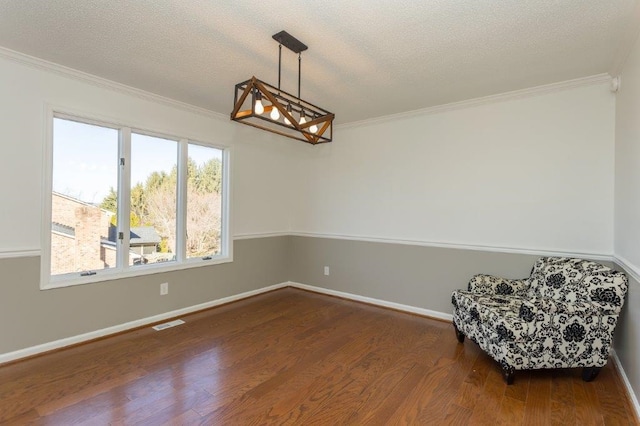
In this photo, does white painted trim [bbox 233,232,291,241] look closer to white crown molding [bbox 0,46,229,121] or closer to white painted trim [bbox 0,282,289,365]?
white painted trim [bbox 0,282,289,365]

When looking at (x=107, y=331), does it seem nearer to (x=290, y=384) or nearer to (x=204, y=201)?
(x=204, y=201)

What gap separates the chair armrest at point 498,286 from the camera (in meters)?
3.09

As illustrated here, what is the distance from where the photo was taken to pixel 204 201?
13.8ft

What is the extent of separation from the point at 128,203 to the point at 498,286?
385 centimetres

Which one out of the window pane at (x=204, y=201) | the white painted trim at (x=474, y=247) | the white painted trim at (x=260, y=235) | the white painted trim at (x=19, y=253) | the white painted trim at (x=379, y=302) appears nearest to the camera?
the white painted trim at (x=19, y=253)

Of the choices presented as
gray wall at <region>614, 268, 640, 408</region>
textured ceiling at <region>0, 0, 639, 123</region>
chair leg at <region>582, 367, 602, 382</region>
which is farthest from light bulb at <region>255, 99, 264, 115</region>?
chair leg at <region>582, 367, 602, 382</region>

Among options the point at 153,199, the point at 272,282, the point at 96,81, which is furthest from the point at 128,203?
the point at 272,282

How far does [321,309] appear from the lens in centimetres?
417

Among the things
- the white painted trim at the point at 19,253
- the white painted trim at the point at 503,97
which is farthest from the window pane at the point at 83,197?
the white painted trim at the point at 503,97

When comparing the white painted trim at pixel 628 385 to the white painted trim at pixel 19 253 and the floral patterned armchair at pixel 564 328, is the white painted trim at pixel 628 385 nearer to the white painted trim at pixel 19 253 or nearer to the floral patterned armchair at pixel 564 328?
the floral patterned armchair at pixel 564 328

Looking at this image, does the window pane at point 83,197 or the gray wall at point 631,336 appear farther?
the window pane at point 83,197

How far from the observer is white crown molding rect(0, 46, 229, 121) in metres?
2.65

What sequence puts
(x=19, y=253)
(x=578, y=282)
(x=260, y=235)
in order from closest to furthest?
1. (x=578, y=282)
2. (x=19, y=253)
3. (x=260, y=235)

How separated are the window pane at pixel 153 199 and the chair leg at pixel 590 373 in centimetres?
412
